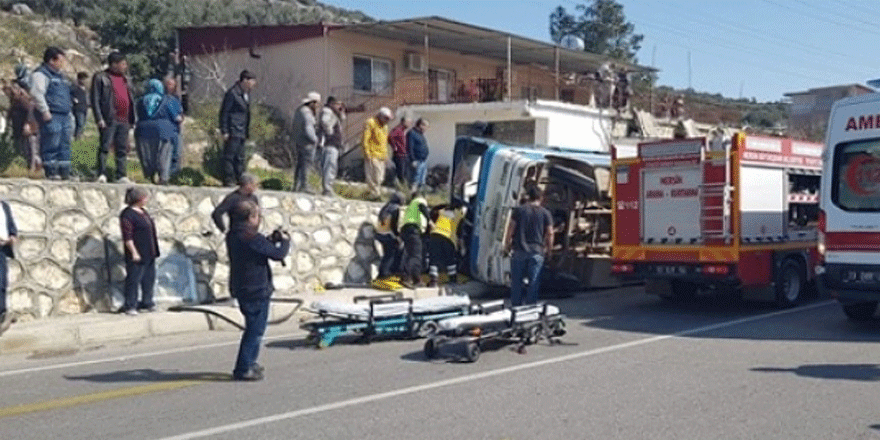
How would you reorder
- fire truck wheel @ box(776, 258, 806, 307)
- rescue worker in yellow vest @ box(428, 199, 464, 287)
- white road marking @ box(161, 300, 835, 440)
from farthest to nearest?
1. rescue worker in yellow vest @ box(428, 199, 464, 287)
2. fire truck wheel @ box(776, 258, 806, 307)
3. white road marking @ box(161, 300, 835, 440)

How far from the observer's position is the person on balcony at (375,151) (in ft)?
63.4

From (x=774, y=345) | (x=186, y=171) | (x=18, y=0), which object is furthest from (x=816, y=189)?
(x=18, y=0)

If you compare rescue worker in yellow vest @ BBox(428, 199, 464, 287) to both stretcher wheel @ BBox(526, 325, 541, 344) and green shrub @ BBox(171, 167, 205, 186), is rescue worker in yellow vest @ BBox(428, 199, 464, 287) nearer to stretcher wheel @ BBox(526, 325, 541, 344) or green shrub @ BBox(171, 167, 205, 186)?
green shrub @ BBox(171, 167, 205, 186)

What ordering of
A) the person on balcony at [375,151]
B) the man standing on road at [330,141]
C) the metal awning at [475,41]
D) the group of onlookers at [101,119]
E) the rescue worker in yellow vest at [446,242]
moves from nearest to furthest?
the group of onlookers at [101,119]
the rescue worker in yellow vest at [446,242]
the man standing on road at [330,141]
the person on balcony at [375,151]
the metal awning at [475,41]

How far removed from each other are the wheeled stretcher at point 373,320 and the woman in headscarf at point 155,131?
16.4 ft

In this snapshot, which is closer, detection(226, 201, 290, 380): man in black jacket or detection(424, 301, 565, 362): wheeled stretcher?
detection(226, 201, 290, 380): man in black jacket

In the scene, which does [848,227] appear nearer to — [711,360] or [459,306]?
[711,360]

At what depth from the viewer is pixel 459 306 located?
40.8 ft

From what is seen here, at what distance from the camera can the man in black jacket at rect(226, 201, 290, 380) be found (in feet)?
31.4

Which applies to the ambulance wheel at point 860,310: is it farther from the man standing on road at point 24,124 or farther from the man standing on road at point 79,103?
the man standing on road at point 79,103

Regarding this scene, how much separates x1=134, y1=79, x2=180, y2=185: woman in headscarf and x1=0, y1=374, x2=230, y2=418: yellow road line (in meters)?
6.78

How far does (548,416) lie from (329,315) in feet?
14.7

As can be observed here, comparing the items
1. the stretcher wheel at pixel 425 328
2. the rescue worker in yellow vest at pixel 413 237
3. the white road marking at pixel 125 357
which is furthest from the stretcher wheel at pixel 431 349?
the rescue worker in yellow vest at pixel 413 237

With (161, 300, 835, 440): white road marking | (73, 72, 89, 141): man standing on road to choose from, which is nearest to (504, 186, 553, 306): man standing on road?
(161, 300, 835, 440): white road marking
